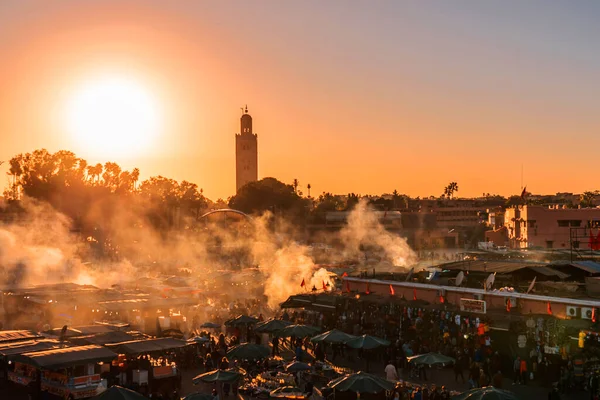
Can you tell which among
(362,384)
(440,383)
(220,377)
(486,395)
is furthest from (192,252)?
(486,395)

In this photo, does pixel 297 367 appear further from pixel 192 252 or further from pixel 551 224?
A: pixel 192 252

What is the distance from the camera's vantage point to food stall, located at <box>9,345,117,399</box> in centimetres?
1881

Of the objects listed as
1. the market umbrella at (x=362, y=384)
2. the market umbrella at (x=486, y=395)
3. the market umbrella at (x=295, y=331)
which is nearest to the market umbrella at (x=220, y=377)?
the market umbrella at (x=362, y=384)

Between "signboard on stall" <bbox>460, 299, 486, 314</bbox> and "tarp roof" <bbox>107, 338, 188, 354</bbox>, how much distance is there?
10.9 m

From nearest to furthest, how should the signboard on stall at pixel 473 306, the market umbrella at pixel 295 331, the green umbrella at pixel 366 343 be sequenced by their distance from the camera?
1. the green umbrella at pixel 366 343
2. the signboard on stall at pixel 473 306
3. the market umbrella at pixel 295 331

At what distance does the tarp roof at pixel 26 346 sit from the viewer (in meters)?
20.8

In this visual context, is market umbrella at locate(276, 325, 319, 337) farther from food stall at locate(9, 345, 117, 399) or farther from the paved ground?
food stall at locate(9, 345, 117, 399)

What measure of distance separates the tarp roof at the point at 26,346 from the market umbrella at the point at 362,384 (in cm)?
967

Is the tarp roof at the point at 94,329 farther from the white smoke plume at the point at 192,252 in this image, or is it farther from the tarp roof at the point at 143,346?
the white smoke plume at the point at 192,252

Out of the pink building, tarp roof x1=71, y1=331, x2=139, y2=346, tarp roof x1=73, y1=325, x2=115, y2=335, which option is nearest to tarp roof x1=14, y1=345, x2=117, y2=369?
tarp roof x1=71, y1=331, x2=139, y2=346

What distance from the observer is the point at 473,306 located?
25688mm

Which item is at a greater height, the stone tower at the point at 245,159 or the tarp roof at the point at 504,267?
the stone tower at the point at 245,159

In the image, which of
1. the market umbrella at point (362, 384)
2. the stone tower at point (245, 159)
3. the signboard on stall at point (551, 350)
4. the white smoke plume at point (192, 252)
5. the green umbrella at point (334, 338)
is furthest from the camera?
the stone tower at point (245, 159)

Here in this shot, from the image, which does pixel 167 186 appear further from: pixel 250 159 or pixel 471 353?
pixel 471 353
